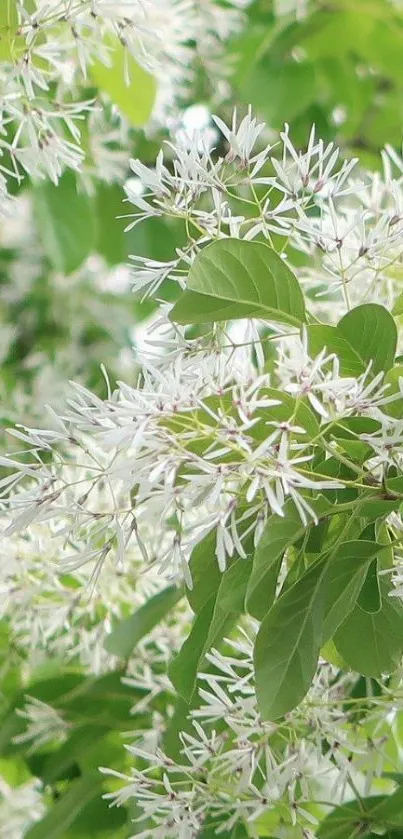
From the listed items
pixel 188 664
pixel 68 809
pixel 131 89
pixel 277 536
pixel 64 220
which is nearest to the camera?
pixel 277 536

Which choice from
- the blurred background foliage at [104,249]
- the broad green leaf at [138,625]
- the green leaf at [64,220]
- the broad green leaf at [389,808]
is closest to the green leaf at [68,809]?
the blurred background foliage at [104,249]

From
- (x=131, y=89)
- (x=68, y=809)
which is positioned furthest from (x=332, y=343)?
(x=131, y=89)

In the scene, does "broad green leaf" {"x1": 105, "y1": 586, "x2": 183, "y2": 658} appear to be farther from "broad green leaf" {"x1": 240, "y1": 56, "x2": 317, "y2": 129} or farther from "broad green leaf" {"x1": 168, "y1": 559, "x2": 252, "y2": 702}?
"broad green leaf" {"x1": 240, "y1": 56, "x2": 317, "y2": 129}

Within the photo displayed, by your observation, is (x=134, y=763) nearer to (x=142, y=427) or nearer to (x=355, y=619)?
(x=355, y=619)

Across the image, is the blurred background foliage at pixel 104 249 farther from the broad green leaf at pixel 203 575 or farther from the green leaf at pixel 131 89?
the broad green leaf at pixel 203 575

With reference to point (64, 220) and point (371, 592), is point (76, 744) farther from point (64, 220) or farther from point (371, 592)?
point (64, 220)

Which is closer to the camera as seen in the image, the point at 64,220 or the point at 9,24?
the point at 9,24

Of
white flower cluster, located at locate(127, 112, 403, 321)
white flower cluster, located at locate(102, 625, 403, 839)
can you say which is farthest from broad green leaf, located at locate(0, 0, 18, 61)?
white flower cluster, located at locate(102, 625, 403, 839)
